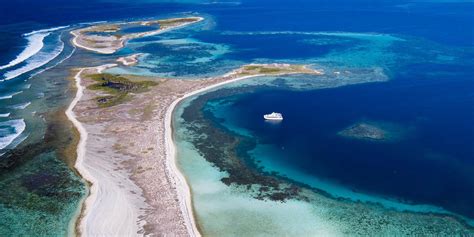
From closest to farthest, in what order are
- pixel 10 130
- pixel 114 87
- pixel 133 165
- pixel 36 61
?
pixel 133 165 < pixel 10 130 < pixel 114 87 < pixel 36 61

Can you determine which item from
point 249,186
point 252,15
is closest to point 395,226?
point 249,186

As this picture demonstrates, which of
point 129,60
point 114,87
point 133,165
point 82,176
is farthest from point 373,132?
point 129,60

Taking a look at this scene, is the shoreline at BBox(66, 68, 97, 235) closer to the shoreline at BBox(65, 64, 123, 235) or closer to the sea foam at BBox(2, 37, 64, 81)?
the shoreline at BBox(65, 64, 123, 235)

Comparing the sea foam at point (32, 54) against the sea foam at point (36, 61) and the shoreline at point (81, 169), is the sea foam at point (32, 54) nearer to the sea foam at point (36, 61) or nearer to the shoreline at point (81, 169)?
the sea foam at point (36, 61)

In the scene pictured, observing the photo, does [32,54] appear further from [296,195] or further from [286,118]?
[296,195]

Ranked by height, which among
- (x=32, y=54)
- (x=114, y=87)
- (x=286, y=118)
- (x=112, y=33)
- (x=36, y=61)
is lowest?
(x=286, y=118)

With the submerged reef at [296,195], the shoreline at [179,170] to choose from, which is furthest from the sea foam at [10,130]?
the submerged reef at [296,195]

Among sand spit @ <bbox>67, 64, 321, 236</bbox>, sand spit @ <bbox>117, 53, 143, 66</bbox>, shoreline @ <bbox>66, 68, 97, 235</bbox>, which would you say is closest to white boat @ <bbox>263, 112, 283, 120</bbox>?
sand spit @ <bbox>67, 64, 321, 236</bbox>
